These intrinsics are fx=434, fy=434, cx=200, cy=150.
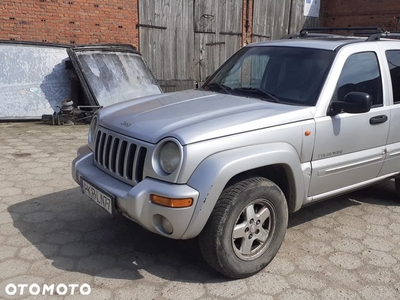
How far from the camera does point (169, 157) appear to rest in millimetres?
2990

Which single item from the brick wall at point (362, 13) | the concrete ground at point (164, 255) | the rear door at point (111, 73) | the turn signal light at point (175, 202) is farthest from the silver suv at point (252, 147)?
the brick wall at point (362, 13)

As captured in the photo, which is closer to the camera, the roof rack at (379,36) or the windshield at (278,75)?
the windshield at (278,75)

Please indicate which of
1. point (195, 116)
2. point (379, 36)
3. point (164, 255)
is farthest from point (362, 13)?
point (164, 255)

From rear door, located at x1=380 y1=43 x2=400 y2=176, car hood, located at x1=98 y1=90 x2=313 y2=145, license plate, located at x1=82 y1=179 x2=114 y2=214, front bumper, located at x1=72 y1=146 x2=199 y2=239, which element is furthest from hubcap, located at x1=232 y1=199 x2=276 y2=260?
rear door, located at x1=380 y1=43 x2=400 y2=176

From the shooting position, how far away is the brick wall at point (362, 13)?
12.9m

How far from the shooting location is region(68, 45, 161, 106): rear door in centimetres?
839

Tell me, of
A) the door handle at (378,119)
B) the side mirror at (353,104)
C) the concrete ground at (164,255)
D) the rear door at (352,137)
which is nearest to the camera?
the concrete ground at (164,255)

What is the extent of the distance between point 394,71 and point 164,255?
2.86 m

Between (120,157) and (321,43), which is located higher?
(321,43)

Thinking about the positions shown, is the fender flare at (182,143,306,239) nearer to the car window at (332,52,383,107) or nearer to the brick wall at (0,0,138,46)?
the car window at (332,52,383,107)

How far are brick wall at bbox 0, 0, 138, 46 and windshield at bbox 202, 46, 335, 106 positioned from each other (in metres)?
5.73

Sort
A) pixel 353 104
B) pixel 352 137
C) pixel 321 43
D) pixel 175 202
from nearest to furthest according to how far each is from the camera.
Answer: pixel 175 202 → pixel 353 104 → pixel 352 137 → pixel 321 43

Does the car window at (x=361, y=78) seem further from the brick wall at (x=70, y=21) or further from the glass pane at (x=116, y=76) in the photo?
the brick wall at (x=70, y=21)

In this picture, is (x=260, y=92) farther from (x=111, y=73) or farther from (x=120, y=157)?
(x=111, y=73)
